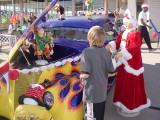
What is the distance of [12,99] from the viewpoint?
2975 millimetres

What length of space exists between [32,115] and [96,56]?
0.99 meters

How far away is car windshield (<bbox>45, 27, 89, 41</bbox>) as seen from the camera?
4094 millimetres

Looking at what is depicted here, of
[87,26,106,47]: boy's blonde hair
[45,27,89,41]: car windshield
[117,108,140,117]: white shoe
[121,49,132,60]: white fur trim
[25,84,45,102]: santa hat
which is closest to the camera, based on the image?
[87,26,106,47]: boy's blonde hair

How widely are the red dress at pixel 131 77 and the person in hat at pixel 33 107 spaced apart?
4.49 ft

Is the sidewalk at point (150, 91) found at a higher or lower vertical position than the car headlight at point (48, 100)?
lower

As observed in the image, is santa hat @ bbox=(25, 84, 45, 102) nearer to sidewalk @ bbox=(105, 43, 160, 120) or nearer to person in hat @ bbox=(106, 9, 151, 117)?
person in hat @ bbox=(106, 9, 151, 117)

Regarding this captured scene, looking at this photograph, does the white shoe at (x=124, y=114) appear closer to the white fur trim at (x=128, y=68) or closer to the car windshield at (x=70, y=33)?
the white fur trim at (x=128, y=68)

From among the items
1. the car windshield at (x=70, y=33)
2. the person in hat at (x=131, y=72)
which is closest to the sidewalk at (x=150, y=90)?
the person in hat at (x=131, y=72)

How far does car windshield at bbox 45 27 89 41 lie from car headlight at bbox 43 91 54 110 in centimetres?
150

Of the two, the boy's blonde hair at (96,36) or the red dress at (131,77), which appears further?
the red dress at (131,77)

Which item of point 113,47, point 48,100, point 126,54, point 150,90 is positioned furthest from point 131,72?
point 150,90

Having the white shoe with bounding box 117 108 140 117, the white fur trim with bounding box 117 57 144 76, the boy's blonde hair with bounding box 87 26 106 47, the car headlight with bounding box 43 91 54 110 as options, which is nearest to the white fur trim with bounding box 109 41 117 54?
the white fur trim with bounding box 117 57 144 76

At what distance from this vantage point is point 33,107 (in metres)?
A: 2.60

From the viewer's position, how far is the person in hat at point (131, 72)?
11.1ft
